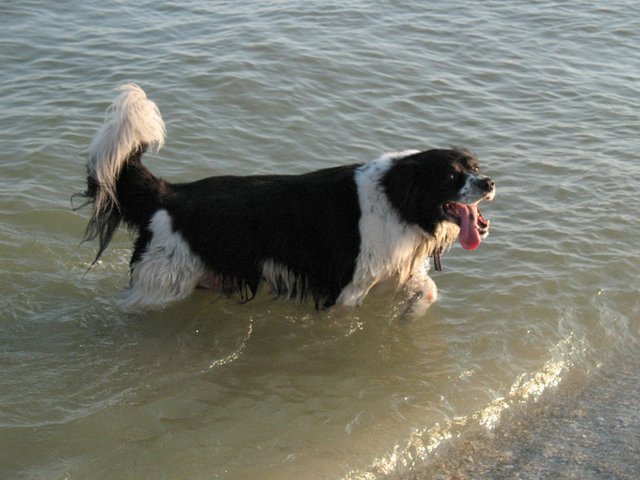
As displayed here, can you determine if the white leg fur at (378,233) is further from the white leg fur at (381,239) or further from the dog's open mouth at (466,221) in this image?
the dog's open mouth at (466,221)

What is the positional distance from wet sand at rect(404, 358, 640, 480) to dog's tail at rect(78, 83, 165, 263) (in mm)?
2258

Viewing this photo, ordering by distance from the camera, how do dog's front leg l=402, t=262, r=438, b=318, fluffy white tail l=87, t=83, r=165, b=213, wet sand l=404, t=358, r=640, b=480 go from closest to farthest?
wet sand l=404, t=358, r=640, b=480 → fluffy white tail l=87, t=83, r=165, b=213 → dog's front leg l=402, t=262, r=438, b=318

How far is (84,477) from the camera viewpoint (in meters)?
4.20

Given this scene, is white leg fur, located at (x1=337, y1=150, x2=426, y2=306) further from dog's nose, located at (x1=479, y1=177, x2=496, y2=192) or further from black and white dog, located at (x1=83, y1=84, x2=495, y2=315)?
dog's nose, located at (x1=479, y1=177, x2=496, y2=192)

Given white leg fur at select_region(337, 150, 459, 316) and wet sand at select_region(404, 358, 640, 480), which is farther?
white leg fur at select_region(337, 150, 459, 316)

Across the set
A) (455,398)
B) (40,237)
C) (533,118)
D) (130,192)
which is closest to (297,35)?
(533,118)

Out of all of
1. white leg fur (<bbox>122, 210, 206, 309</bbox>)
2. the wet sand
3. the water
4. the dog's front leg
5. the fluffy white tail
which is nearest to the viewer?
the wet sand

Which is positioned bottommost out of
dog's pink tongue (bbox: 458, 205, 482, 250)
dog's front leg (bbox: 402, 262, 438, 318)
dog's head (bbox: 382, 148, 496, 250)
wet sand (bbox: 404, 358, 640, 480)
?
wet sand (bbox: 404, 358, 640, 480)

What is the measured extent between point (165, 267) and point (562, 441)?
2443 millimetres

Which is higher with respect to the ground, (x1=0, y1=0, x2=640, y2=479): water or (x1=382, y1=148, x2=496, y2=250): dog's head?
(x1=382, y1=148, x2=496, y2=250): dog's head

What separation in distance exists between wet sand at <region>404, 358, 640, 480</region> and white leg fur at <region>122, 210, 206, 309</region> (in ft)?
5.99

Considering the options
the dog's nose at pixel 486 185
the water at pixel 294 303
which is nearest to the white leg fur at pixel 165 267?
the water at pixel 294 303

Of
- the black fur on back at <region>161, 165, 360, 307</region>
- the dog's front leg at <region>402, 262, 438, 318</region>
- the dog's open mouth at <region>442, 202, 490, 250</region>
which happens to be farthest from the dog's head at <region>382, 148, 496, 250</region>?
the dog's front leg at <region>402, 262, 438, 318</region>

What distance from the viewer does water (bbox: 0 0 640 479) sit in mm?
4629
